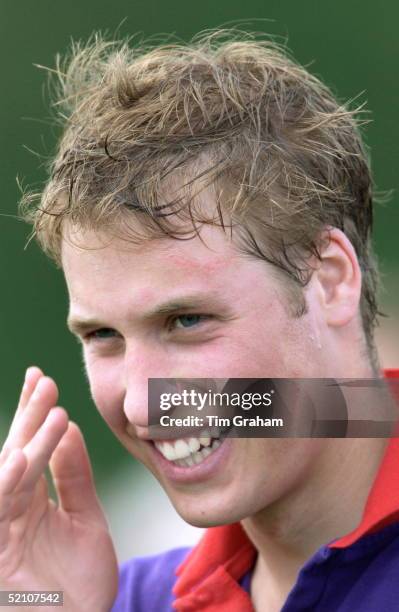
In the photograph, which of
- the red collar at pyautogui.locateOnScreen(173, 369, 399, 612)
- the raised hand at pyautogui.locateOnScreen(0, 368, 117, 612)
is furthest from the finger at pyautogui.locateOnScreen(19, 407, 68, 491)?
the red collar at pyautogui.locateOnScreen(173, 369, 399, 612)

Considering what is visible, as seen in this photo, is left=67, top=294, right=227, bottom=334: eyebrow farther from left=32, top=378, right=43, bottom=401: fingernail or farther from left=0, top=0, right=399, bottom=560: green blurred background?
left=0, top=0, right=399, bottom=560: green blurred background

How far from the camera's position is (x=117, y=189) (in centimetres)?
139

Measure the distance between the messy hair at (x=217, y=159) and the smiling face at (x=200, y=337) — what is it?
33 millimetres

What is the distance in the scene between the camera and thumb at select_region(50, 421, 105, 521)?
165 cm

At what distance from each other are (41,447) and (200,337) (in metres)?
0.34

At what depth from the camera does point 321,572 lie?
1350 millimetres

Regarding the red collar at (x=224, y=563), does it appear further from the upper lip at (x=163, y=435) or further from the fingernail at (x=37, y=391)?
the fingernail at (x=37, y=391)

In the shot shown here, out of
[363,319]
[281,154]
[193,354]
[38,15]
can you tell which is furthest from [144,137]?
[38,15]

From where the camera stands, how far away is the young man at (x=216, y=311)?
1.35 m

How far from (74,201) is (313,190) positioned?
0.36 metres

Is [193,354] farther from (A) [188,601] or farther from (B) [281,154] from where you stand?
(A) [188,601]

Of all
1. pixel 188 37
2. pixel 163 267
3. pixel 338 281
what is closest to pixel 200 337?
pixel 163 267

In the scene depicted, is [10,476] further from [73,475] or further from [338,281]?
[338,281]

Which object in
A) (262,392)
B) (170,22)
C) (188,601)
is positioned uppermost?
(170,22)
